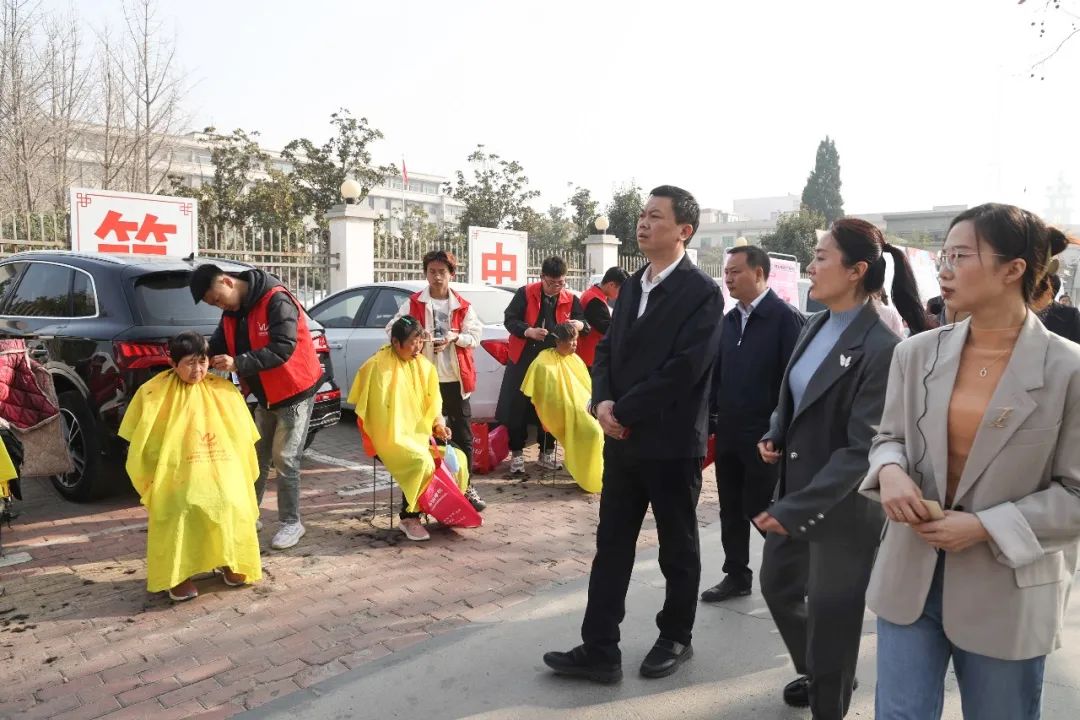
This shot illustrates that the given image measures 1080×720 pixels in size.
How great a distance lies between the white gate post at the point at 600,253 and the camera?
16.2 m

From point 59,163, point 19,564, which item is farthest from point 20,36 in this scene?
point 19,564

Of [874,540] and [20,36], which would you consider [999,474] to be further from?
[20,36]

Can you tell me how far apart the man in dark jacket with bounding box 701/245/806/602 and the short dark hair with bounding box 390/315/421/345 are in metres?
1.93

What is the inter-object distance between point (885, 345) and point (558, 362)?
3664 millimetres

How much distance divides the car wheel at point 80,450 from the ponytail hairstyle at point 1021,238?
519cm

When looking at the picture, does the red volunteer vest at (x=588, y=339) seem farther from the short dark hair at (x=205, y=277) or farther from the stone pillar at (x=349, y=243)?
the stone pillar at (x=349, y=243)

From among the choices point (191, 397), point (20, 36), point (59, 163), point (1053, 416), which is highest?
point (20, 36)

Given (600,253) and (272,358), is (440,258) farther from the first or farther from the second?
(600,253)

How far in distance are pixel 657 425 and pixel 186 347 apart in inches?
95.3

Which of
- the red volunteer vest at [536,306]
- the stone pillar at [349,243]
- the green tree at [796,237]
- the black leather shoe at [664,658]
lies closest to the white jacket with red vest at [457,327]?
the red volunteer vest at [536,306]

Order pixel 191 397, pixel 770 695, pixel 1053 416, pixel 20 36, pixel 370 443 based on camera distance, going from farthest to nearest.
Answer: pixel 20 36 < pixel 370 443 < pixel 191 397 < pixel 770 695 < pixel 1053 416

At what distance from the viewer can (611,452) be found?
3297 mm

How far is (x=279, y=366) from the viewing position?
4.52 metres

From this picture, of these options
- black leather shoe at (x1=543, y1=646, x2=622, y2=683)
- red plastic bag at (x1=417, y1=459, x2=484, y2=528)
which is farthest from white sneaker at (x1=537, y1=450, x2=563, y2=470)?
black leather shoe at (x1=543, y1=646, x2=622, y2=683)
